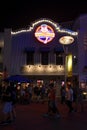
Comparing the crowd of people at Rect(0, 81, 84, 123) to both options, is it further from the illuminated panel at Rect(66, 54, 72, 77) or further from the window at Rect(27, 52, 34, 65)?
the window at Rect(27, 52, 34, 65)

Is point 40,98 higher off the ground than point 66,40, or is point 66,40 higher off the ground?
point 66,40

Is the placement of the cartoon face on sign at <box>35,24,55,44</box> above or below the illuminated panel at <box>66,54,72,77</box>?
above

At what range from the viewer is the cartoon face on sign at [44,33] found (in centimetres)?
4066

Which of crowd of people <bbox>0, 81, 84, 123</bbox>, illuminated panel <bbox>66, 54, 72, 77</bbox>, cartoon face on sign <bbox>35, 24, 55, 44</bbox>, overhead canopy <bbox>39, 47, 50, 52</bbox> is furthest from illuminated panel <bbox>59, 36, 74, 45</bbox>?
cartoon face on sign <bbox>35, 24, 55, 44</bbox>

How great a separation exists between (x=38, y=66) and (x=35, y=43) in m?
2.70

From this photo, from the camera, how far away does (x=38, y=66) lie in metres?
40.6

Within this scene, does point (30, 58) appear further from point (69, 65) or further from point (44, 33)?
point (69, 65)

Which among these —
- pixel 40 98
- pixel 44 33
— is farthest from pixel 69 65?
pixel 40 98

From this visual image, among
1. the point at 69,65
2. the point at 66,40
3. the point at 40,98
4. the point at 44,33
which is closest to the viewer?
the point at 66,40

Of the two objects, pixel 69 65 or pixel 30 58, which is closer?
pixel 69 65

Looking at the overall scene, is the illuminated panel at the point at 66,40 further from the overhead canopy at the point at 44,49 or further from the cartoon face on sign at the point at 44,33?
the cartoon face on sign at the point at 44,33

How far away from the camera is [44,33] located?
4094 centimetres

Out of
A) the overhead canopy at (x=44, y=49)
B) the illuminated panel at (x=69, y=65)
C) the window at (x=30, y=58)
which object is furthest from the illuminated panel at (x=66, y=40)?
the window at (x=30, y=58)

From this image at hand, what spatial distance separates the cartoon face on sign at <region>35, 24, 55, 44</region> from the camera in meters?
40.7
